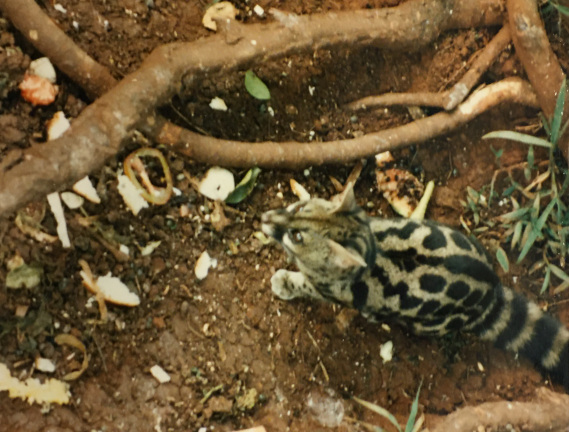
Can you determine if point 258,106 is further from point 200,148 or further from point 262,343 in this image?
point 262,343

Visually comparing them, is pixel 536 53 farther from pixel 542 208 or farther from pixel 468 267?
pixel 468 267

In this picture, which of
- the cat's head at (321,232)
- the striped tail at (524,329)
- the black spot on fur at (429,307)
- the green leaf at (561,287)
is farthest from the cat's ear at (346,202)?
the green leaf at (561,287)

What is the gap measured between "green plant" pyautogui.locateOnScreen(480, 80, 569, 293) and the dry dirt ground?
0.09m

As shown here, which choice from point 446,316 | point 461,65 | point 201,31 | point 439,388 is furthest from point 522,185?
point 201,31

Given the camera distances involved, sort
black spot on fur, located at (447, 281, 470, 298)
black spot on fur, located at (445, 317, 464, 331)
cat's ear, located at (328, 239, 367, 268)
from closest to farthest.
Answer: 1. cat's ear, located at (328, 239, 367, 268)
2. black spot on fur, located at (447, 281, 470, 298)
3. black spot on fur, located at (445, 317, 464, 331)

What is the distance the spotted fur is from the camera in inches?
86.4

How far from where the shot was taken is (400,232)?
2.32 meters

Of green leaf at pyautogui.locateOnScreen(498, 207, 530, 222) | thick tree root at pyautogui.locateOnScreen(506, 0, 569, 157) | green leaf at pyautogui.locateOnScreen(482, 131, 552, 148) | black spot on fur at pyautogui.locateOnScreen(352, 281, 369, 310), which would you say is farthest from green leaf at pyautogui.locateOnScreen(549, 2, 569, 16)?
black spot on fur at pyautogui.locateOnScreen(352, 281, 369, 310)

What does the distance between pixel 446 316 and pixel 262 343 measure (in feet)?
2.85

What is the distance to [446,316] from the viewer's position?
2.34 m

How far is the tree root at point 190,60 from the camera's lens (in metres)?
1.69

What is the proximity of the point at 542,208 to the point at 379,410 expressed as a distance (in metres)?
1.36

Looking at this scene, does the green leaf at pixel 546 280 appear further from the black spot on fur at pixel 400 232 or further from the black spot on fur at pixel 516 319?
the black spot on fur at pixel 400 232

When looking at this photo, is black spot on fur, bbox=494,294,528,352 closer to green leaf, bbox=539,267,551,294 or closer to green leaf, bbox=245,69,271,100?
green leaf, bbox=539,267,551,294
